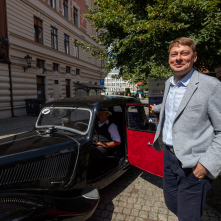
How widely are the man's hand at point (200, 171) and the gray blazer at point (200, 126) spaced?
32 millimetres

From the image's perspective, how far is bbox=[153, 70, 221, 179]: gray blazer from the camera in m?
1.24

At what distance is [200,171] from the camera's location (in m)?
1.29

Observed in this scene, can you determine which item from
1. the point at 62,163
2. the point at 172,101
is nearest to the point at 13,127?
the point at 62,163

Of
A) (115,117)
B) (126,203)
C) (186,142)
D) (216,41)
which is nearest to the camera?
(186,142)

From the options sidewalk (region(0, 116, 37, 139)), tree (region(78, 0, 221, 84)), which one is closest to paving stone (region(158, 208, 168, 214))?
tree (region(78, 0, 221, 84))

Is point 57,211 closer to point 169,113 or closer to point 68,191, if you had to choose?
point 68,191

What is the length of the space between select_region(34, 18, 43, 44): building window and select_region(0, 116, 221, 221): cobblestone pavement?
15179 mm

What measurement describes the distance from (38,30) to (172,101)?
1631 cm

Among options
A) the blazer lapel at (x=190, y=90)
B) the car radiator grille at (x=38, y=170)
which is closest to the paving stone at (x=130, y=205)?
the car radiator grille at (x=38, y=170)

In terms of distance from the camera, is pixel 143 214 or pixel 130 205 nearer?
pixel 143 214

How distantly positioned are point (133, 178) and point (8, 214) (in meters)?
2.62

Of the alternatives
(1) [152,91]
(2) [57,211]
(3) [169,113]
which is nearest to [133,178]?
(2) [57,211]

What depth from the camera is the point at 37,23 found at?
1427 centimetres

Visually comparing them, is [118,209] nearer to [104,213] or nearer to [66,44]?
[104,213]
